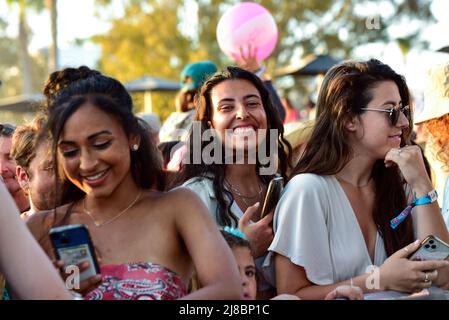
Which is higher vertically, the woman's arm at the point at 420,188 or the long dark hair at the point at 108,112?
the long dark hair at the point at 108,112

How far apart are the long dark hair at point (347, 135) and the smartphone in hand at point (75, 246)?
5.13 ft

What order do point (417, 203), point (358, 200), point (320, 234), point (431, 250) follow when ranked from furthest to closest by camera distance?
point (358, 200), point (417, 203), point (320, 234), point (431, 250)

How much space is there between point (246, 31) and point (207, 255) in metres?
4.20

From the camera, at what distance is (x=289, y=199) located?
12.4ft

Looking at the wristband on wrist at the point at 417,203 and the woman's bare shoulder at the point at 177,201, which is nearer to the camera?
the woman's bare shoulder at the point at 177,201

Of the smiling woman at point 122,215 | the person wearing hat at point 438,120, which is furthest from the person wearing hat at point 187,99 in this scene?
the smiling woman at point 122,215

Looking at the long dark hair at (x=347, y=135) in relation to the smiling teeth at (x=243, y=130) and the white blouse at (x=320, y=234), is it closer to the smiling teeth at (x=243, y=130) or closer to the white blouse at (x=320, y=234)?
the white blouse at (x=320, y=234)

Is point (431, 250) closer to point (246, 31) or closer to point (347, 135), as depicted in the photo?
point (347, 135)

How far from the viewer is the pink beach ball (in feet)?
22.0

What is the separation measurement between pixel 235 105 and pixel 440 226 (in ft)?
4.14

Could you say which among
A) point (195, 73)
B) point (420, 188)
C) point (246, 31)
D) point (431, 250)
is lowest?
point (431, 250)

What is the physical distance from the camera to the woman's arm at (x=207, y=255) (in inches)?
107

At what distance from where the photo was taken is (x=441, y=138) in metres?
4.62

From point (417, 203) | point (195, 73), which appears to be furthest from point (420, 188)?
point (195, 73)
